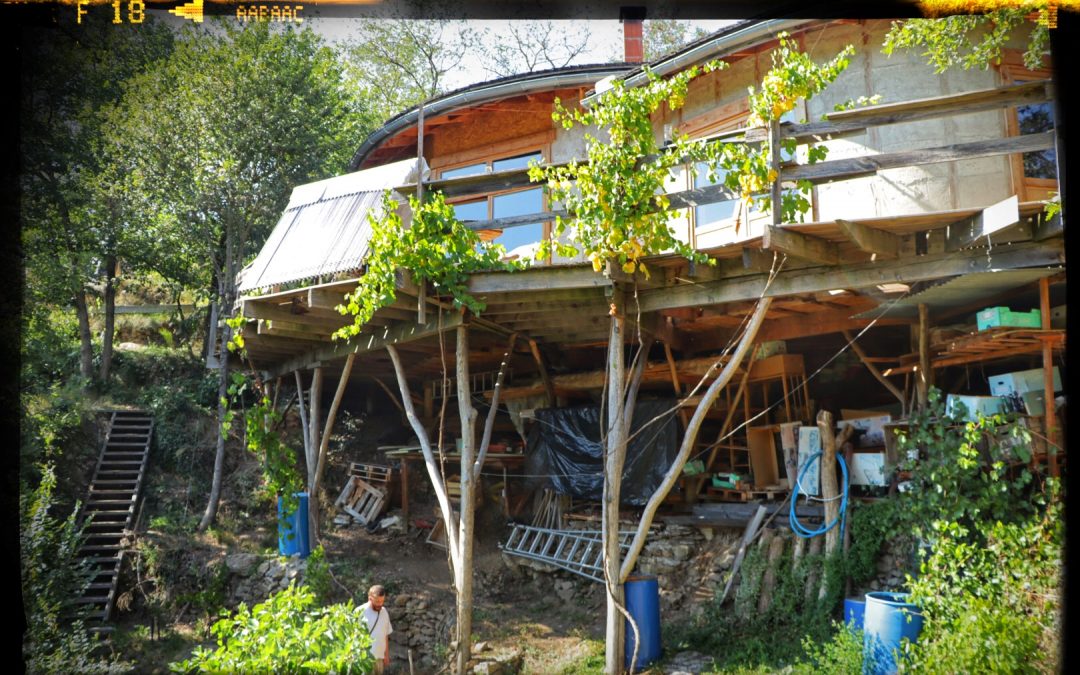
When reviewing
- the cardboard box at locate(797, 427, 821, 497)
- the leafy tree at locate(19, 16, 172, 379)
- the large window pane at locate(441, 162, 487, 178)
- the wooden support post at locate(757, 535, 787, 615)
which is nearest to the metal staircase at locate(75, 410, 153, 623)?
the leafy tree at locate(19, 16, 172, 379)

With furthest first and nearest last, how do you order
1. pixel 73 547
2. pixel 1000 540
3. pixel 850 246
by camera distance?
pixel 73 547, pixel 850 246, pixel 1000 540

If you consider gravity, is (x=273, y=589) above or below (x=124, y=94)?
below

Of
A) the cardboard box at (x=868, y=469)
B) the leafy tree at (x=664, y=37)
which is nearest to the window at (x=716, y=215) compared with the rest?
the cardboard box at (x=868, y=469)

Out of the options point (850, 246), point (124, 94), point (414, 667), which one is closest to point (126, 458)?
point (124, 94)

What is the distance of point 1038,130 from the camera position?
8242 mm

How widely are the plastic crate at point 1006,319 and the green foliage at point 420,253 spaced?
14.2ft

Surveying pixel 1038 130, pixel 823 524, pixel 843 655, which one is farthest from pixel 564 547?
pixel 1038 130

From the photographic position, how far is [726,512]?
9875 millimetres

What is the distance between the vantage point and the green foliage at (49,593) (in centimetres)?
702

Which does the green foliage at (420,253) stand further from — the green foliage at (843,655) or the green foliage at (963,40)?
the green foliage at (963,40)

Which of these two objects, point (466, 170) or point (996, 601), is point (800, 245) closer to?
point (996, 601)

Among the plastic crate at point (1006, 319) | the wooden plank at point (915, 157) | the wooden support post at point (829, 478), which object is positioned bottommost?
the wooden support post at point (829, 478)

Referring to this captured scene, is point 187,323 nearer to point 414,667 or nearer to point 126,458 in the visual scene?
point 126,458

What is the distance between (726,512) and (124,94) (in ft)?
48.5
